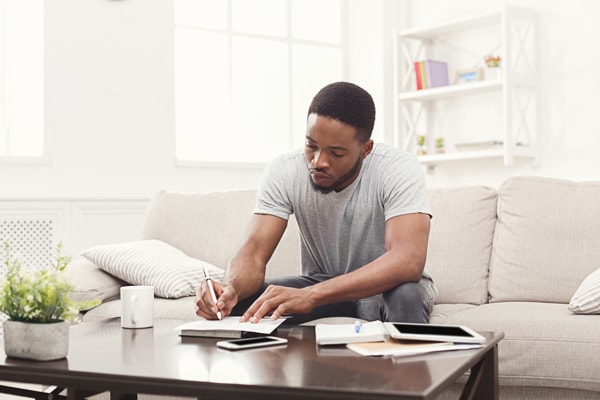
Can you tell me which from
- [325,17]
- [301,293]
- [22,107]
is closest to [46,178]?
[22,107]

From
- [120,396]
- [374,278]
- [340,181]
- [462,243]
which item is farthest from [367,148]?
[120,396]

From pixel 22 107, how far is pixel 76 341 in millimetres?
2600

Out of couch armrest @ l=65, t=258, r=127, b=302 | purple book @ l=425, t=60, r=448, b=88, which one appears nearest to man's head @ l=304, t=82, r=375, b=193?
couch armrest @ l=65, t=258, r=127, b=302

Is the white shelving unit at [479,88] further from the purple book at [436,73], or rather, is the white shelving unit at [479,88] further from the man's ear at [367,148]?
the man's ear at [367,148]

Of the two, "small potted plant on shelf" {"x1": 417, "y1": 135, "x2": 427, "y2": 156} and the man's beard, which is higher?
"small potted plant on shelf" {"x1": 417, "y1": 135, "x2": 427, "y2": 156}

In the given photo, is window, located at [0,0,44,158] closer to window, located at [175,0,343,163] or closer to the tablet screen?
window, located at [175,0,343,163]

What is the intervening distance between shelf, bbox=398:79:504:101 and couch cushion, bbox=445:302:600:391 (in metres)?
2.59

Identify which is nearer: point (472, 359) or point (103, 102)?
point (472, 359)

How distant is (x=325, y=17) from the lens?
5168 mm

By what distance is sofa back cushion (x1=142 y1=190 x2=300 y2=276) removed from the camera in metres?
2.82

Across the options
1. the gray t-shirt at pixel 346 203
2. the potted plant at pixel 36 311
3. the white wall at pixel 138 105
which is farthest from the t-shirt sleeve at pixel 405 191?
the white wall at pixel 138 105

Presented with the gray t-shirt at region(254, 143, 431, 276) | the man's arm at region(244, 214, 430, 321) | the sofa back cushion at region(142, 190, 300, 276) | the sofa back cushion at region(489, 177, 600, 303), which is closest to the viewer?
the man's arm at region(244, 214, 430, 321)

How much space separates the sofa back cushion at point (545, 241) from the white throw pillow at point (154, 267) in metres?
0.95

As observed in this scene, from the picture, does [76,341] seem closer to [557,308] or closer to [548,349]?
[548,349]
